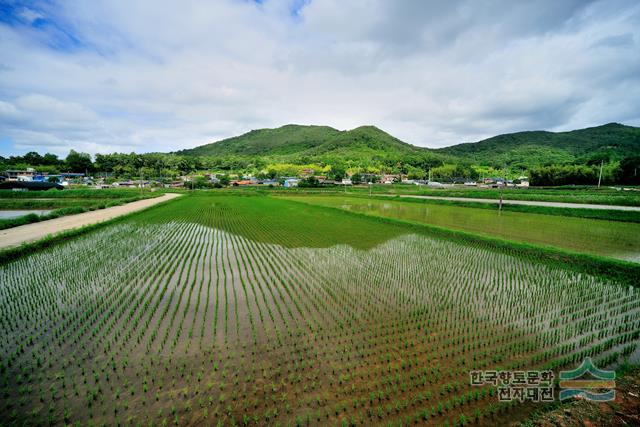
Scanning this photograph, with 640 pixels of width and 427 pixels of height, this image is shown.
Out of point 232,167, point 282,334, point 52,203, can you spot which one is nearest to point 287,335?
point 282,334

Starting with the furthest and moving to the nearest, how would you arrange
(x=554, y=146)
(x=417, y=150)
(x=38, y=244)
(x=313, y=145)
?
1. (x=417, y=150)
2. (x=313, y=145)
3. (x=554, y=146)
4. (x=38, y=244)

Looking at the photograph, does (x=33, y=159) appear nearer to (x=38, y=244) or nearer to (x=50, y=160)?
(x=50, y=160)

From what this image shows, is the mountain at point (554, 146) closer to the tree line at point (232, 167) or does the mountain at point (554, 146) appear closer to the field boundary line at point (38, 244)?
the tree line at point (232, 167)

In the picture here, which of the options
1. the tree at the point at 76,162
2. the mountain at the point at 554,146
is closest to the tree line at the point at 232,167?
the tree at the point at 76,162

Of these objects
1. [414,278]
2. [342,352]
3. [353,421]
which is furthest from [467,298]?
[353,421]

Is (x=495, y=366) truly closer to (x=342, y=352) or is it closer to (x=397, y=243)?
(x=342, y=352)

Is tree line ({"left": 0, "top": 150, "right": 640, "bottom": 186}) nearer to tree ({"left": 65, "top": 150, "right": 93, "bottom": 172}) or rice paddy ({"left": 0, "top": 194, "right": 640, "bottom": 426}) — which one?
tree ({"left": 65, "top": 150, "right": 93, "bottom": 172})
